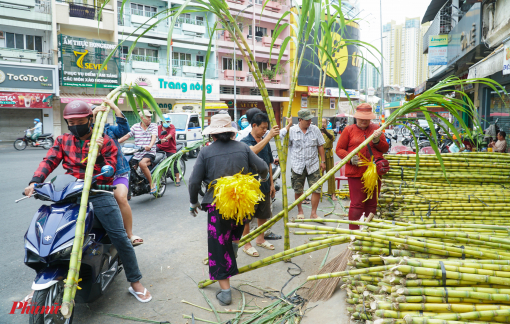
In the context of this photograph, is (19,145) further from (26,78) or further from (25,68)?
(25,68)

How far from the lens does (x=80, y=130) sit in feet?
9.95

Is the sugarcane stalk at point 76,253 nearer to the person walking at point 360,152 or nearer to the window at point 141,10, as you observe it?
the person walking at point 360,152

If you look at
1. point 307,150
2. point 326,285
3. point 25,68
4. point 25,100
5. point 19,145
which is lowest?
point 326,285

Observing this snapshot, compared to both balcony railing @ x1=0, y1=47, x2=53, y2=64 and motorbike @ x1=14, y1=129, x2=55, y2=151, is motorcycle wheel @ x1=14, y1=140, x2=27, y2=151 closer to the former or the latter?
motorbike @ x1=14, y1=129, x2=55, y2=151

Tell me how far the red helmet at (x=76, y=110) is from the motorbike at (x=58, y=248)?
51cm

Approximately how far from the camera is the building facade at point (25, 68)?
71.4 ft

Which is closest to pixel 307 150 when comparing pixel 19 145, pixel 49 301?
pixel 49 301

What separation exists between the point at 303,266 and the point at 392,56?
63737mm

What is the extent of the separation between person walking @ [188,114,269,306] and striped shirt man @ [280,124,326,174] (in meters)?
2.47

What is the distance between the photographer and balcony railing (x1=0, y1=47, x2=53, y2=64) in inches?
867

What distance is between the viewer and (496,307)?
186cm

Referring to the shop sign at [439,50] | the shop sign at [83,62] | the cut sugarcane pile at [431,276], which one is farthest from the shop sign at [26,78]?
the cut sugarcane pile at [431,276]

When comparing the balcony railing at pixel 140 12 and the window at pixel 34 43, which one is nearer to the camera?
the window at pixel 34 43

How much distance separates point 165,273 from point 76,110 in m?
1.90
